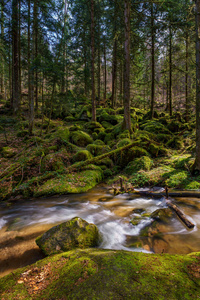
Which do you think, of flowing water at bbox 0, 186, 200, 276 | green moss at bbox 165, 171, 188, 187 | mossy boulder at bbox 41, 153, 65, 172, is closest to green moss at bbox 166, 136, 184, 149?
green moss at bbox 165, 171, 188, 187

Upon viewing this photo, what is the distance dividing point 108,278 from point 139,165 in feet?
22.3

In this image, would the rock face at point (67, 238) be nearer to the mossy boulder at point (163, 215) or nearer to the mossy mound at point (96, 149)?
the mossy boulder at point (163, 215)

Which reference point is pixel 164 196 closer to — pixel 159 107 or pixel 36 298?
pixel 36 298

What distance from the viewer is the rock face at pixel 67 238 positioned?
293 cm

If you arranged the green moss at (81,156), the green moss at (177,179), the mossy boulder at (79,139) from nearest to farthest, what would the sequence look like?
the green moss at (177,179)
the green moss at (81,156)
the mossy boulder at (79,139)

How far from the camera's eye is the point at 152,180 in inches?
273

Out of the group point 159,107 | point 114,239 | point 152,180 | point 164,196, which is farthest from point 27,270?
point 159,107

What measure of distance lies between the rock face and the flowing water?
1.45 feet

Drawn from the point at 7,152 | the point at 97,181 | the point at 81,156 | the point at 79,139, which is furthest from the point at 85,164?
the point at 7,152

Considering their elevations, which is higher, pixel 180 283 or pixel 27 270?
pixel 180 283

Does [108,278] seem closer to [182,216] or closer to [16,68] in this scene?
[182,216]

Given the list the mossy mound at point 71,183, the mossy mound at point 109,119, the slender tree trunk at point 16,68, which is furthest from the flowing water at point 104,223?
the slender tree trunk at point 16,68

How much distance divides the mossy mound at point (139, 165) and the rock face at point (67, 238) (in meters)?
5.26

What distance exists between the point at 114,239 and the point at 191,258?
7.05 feet
